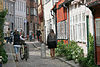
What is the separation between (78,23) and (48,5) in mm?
16656

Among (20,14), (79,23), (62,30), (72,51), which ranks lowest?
(72,51)

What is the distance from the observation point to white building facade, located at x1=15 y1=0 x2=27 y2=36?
58.7 meters

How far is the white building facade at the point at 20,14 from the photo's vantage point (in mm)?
58656

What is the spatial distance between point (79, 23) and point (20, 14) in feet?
141

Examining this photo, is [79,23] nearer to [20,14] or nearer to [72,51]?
[72,51]

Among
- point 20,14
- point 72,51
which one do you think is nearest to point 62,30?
point 72,51

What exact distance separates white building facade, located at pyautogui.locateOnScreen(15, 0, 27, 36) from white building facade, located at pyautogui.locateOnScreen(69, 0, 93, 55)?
3760 centimetres

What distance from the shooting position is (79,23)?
19.0 metres

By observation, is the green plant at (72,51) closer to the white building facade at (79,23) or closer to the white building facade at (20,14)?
the white building facade at (79,23)

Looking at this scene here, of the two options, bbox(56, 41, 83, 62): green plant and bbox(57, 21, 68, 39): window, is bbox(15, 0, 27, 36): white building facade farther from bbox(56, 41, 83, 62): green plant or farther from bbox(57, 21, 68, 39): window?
bbox(56, 41, 83, 62): green plant

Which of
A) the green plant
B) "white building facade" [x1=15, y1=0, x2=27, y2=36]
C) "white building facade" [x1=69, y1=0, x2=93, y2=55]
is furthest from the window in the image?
"white building facade" [x1=15, y1=0, x2=27, y2=36]

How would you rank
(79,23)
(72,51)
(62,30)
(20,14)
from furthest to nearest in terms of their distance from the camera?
(20,14), (62,30), (79,23), (72,51)

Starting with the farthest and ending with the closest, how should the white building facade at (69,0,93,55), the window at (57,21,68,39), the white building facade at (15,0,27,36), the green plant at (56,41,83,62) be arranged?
the white building facade at (15,0,27,36) → the window at (57,21,68,39) → the white building facade at (69,0,93,55) → the green plant at (56,41,83,62)

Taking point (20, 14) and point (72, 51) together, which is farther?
point (20, 14)
